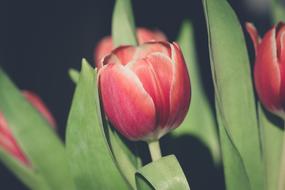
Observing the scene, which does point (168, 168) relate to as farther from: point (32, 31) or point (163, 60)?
point (32, 31)

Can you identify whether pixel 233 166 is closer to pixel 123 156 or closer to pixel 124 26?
pixel 123 156

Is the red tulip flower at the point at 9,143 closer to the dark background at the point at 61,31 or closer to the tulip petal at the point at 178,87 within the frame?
the tulip petal at the point at 178,87

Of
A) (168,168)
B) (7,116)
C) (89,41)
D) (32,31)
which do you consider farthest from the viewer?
(89,41)

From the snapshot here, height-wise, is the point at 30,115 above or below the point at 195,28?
above

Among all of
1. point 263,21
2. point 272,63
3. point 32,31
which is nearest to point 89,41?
point 32,31

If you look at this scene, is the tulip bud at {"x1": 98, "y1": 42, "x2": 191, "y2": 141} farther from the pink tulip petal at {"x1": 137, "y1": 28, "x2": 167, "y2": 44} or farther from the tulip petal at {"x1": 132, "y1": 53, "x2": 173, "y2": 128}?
the pink tulip petal at {"x1": 137, "y1": 28, "x2": 167, "y2": 44}

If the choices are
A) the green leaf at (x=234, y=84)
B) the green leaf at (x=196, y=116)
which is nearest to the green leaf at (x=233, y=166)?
the green leaf at (x=234, y=84)

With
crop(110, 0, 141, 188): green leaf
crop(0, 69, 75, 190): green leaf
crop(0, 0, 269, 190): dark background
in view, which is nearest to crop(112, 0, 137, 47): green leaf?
crop(110, 0, 141, 188): green leaf
